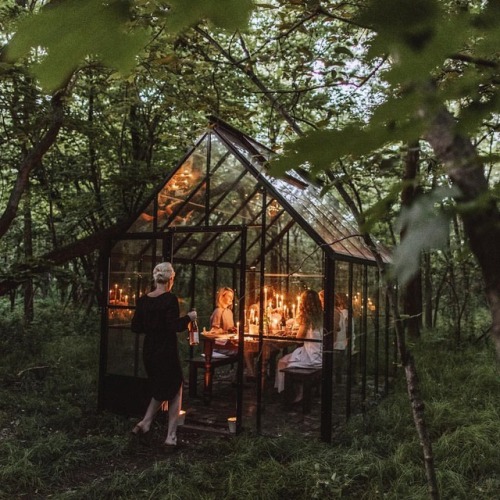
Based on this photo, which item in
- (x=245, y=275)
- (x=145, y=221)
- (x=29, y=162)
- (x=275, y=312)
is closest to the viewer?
(x=245, y=275)

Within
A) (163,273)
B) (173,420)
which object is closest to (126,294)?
(163,273)

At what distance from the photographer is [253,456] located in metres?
4.41

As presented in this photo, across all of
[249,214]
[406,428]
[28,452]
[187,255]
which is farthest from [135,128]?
[406,428]

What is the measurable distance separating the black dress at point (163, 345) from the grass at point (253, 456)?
63cm

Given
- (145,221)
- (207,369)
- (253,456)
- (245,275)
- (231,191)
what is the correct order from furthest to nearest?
(207,369) < (145,221) < (231,191) < (245,275) < (253,456)

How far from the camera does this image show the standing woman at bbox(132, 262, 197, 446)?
16.0ft

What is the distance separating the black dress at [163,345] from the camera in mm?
4871

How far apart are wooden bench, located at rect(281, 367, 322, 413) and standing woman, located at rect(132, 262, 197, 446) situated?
5.20 ft

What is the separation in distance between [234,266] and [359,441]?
4445 mm

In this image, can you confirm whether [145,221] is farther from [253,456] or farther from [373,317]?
[373,317]

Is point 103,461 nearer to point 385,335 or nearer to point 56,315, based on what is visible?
point 385,335

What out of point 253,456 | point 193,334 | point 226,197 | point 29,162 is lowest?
point 253,456

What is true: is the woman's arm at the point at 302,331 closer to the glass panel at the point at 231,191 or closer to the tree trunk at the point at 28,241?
the glass panel at the point at 231,191

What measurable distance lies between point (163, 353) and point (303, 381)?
1.90 metres
